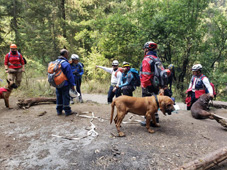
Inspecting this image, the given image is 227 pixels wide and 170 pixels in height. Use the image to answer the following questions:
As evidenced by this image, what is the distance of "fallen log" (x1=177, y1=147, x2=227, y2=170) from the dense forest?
819 centimetres

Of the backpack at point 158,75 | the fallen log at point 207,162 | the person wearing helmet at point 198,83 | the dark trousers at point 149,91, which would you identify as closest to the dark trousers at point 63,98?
the dark trousers at point 149,91

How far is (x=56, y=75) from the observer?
172 inches

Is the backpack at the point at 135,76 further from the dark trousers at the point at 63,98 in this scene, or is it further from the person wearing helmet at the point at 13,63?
the person wearing helmet at the point at 13,63

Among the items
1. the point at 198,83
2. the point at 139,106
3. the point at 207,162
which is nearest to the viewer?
the point at 207,162

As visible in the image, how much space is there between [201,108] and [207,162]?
9.96 ft

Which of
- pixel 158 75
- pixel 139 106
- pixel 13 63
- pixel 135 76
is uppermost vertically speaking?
pixel 13 63

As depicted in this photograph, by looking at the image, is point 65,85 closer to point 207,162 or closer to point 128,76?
point 128,76

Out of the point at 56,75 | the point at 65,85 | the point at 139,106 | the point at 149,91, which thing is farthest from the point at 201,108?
the point at 56,75

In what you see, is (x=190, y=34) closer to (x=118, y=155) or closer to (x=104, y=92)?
(x=104, y=92)

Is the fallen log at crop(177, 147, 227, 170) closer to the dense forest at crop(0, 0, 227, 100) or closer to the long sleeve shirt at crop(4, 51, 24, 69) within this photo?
the long sleeve shirt at crop(4, 51, 24, 69)

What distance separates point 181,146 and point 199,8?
10.9 meters

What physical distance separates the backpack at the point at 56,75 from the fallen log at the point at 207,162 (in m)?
3.52

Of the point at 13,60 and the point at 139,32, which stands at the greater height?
the point at 139,32

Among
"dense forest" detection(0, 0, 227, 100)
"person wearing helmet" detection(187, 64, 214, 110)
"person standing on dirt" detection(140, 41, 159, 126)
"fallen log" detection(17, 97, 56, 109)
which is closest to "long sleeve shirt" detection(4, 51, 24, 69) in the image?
"fallen log" detection(17, 97, 56, 109)
